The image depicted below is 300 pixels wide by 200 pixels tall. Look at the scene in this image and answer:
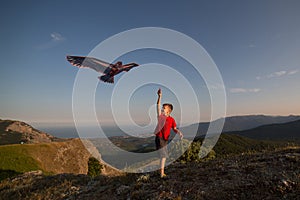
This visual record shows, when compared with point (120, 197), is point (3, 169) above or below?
below

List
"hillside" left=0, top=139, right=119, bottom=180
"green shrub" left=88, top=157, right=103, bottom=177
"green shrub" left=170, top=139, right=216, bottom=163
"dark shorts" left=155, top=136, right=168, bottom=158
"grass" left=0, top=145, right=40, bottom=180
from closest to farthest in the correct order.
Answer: "dark shorts" left=155, top=136, right=168, bottom=158
"grass" left=0, top=145, right=40, bottom=180
"hillside" left=0, top=139, right=119, bottom=180
"green shrub" left=170, top=139, right=216, bottom=163
"green shrub" left=88, top=157, right=103, bottom=177

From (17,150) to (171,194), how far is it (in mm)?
48118

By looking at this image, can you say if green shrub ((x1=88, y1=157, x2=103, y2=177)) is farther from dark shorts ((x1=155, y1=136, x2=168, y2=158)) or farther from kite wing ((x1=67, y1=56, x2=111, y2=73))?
dark shorts ((x1=155, y1=136, x2=168, y2=158))

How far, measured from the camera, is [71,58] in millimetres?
8945

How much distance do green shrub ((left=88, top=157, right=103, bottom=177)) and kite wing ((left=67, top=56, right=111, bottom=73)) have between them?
4797 cm

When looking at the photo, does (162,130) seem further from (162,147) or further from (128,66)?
(128,66)

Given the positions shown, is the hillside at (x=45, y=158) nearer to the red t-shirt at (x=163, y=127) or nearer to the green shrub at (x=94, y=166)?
the green shrub at (x=94, y=166)

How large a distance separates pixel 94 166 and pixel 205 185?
50.3 meters

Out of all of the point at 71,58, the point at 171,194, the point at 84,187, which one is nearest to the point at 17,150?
the point at 84,187

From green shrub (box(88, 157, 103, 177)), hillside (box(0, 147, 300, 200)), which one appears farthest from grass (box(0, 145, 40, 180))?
hillside (box(0, 147, 300, 200))

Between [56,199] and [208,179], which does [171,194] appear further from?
[56,199]

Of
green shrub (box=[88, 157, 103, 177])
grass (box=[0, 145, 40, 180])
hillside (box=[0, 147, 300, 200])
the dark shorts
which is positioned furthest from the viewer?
green shrub (box=[88, 157, 103, 177])

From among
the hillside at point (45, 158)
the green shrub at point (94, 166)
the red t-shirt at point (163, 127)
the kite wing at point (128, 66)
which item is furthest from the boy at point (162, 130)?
the green shrub at point (94, 166)

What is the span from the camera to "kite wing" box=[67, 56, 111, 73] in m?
8.95
